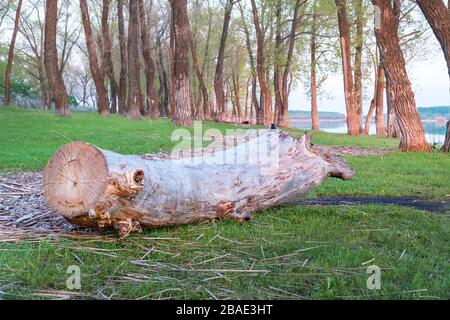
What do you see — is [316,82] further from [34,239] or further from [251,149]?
[34,239]

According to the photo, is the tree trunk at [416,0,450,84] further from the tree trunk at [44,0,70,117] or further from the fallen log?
the tree trunk at [44,0,70,117]

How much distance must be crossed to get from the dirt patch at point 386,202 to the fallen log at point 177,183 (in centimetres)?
42

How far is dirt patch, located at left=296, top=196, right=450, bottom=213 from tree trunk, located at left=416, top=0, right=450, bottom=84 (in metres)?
6.81

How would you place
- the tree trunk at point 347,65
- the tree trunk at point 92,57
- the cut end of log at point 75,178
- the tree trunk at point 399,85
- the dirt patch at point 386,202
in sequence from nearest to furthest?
the cut end of log at point 75,178, the dirt patch at point 386,202, the tree trunk at point 399,85, the tree trunk at point 347,65, the tree trunk at point 92,57

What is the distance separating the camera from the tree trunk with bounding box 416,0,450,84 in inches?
456

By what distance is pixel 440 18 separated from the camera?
11.7 meters

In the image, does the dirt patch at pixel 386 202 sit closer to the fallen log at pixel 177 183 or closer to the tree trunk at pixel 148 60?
the fallen log at pixel 177 183

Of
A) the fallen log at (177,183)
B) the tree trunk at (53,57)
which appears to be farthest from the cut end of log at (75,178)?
the tree trunk at (53,57)

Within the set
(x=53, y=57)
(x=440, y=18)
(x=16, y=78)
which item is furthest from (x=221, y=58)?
(x=16, y=78)

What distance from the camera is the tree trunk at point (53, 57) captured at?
734 inches

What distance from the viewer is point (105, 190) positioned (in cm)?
394

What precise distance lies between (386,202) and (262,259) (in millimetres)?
3170

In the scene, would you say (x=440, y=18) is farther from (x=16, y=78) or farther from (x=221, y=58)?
(x=16, y=78)
